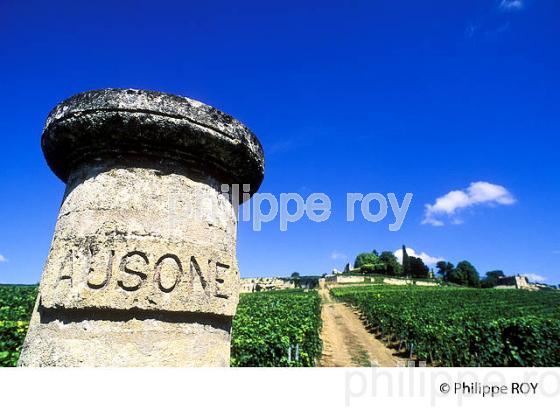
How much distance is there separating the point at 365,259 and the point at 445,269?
2242 centimetres

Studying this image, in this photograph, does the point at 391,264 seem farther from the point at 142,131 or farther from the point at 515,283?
the point at 142,131

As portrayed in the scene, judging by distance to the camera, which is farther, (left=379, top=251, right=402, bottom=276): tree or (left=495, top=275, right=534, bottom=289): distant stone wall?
(left=379, top=251, right=402, bottom=276): tree

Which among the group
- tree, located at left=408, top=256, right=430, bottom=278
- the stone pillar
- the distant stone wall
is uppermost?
tree, located at left=408, top=256, right=430, bottom=278

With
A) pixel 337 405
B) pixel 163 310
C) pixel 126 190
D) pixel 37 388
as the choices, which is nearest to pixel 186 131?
pixel 126 190

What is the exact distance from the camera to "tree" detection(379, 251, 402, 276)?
88.6 meters

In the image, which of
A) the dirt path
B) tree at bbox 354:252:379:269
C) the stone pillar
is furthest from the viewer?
tree at bbox 354:252:379:269

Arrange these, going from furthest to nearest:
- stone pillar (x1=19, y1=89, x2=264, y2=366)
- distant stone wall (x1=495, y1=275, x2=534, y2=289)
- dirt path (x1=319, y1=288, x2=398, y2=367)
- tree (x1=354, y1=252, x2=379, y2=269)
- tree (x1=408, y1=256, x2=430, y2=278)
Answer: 1. tree (x1=354, y1=252, x2=379, y2=269)
2. tree (x1=408, y1=256, x2=430, y2=278)
3. distant stone wall (x1=495, y1=275, x2=534, y2=289)
4. dirt path (x1=319, y1=288, x2=398, y2=367)
5. stone pillar (x1=19, y1=89, x2=264, y2=366)

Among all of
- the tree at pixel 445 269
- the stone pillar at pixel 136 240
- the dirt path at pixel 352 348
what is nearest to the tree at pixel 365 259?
the tree at pixel 445 269

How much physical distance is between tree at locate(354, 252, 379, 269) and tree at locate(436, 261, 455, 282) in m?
18.7

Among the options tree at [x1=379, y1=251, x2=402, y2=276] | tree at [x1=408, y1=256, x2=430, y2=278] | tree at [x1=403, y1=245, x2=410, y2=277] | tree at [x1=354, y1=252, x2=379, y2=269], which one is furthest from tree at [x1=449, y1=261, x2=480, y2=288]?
tree at [x1=354, y1=252, x2=379, y2=269]

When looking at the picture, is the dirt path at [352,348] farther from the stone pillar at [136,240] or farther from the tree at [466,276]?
the tree at [466,276]

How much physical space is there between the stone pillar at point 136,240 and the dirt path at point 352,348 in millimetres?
8711

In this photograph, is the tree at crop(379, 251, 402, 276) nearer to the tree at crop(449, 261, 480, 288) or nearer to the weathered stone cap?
the tree at crop(449, 261, 480, 288)

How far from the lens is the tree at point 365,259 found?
9362 centimetres
